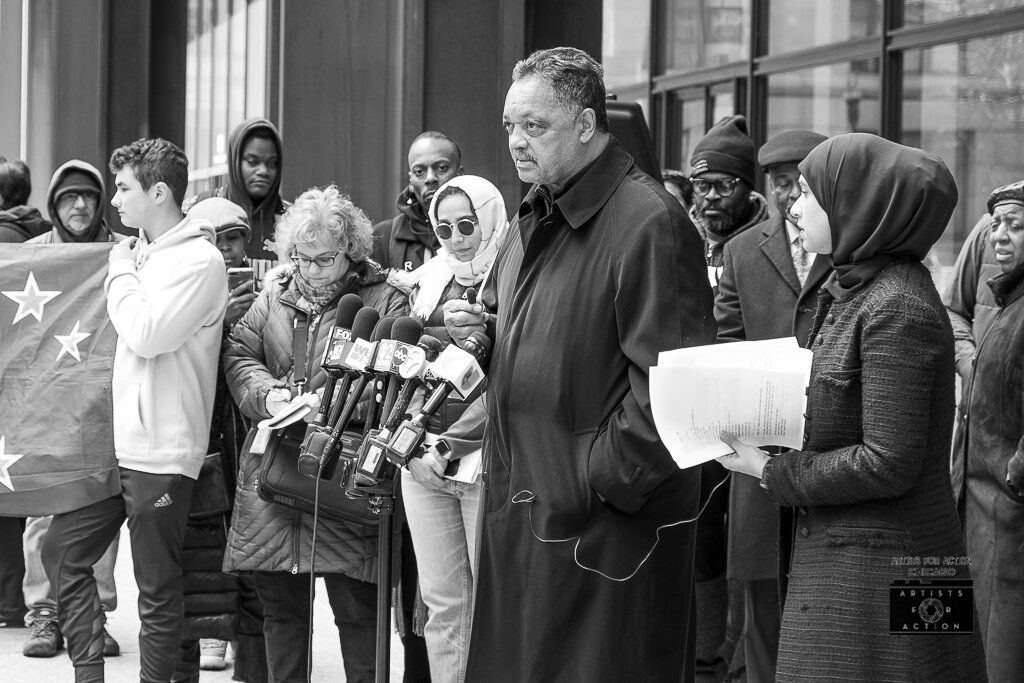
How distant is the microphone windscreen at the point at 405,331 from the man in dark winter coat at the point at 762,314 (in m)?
1.61

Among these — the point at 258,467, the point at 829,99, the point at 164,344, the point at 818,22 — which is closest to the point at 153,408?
the point at 164,344

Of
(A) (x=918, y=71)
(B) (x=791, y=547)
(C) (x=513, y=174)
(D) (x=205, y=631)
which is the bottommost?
(D) (x=205, y=631)

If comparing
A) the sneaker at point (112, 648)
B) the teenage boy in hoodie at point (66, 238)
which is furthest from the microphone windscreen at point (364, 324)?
the sneaker at point (112, 648)

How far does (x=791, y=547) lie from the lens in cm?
332

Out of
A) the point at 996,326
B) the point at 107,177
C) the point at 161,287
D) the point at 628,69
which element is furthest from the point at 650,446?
the point at 628,69

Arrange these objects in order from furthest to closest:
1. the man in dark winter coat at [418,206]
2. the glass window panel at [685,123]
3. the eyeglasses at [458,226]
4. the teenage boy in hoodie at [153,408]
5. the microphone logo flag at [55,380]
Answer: the glass window panel at [685,123], the man in dark winter coat at [418,206], the microphone logo flag at [55,380], the teenage boy in hoodie at [153,408], the eyeglasses at [458,226]

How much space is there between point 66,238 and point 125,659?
6.46 ft

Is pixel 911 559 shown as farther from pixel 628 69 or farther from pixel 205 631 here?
pixel 628 69

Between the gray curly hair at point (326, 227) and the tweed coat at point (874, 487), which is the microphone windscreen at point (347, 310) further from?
the tweed coat at point (874, 487)

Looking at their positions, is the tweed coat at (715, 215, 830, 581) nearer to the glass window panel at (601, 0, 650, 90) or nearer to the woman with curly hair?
the woman with curly hair

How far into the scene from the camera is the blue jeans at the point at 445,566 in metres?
4.43

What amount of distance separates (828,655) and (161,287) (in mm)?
2776

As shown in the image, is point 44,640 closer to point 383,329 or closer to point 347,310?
point 347,310

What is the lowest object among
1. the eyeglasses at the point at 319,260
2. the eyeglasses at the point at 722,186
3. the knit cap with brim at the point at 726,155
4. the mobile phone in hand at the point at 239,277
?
the mobile phone in hand at the point at 239,277
